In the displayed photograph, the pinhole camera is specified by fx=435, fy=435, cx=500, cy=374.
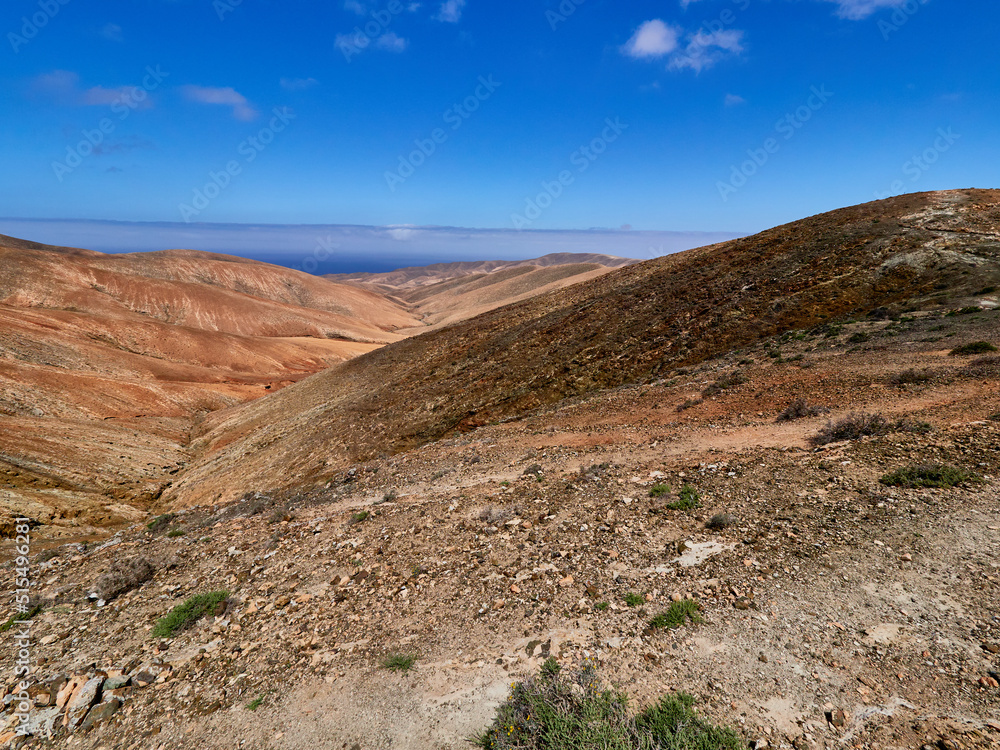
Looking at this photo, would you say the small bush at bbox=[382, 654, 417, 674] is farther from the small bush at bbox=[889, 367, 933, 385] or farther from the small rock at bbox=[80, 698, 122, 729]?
the small bush at bbox=[889, 367, 933, 385]

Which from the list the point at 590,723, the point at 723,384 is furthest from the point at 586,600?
the point at 723,384

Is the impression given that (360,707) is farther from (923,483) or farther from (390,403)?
(390,403)

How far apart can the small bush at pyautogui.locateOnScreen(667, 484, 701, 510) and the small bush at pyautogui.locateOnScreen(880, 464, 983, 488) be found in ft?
11.6

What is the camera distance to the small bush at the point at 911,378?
13.0 meters

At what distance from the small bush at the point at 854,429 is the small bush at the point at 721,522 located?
4241mm

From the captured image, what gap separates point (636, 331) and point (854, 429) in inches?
601

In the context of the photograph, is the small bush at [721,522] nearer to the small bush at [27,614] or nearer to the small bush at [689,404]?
the small bush at [689,404]

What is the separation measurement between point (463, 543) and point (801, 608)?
6.00 meters

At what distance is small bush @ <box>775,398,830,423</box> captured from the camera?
1271cm

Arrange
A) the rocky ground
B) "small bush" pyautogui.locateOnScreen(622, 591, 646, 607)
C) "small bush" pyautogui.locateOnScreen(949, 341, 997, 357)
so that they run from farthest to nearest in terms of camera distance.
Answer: "small bush" pyautogui.locateOnScreen(949, 341, 997, 357) < "small bush" pyautogui.locateOnScreen(622, 591, 646, 607) < the rocky ground

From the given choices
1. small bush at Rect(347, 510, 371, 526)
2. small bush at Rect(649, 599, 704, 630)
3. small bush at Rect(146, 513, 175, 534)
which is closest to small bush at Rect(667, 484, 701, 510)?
small bush at Rect(649, 599, 704, 630)

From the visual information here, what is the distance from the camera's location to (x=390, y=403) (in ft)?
88.4

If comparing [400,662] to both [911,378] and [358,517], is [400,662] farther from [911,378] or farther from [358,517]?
[911,378]

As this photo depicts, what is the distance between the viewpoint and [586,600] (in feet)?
23.7
